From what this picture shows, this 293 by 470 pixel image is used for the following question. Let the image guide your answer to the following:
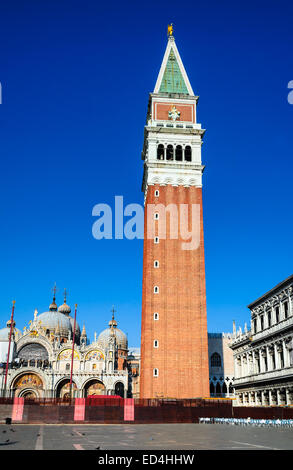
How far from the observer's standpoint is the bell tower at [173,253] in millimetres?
62969

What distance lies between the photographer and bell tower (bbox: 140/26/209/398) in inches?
2479

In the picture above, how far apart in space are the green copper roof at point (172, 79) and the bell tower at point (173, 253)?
0.54 feet

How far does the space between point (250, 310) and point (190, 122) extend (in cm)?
3083

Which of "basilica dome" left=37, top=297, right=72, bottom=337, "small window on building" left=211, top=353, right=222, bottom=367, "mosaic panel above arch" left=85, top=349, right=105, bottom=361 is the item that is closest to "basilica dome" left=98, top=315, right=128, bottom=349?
"basilica dome" left=37, top=297, right=72, bottom=337

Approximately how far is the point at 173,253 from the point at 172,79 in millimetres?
30641

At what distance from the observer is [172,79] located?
79.9 meters

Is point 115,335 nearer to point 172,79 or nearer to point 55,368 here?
point 55,368

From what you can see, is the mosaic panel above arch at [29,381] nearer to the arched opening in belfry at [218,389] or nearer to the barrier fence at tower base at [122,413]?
the arched opening in belfry at [218,389]

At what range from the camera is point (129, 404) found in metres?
47.5

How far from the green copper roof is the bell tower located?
17cm

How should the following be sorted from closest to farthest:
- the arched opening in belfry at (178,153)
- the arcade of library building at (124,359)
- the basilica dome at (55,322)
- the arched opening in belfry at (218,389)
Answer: the arcade of library building at (124,359) < the arched opening in belfry at (178,153) < the arched opening in belfry at (218,389) < the basilica dome at (55,322)

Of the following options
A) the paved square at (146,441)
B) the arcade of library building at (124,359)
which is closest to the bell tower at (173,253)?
the arcade of library building at (124,359)

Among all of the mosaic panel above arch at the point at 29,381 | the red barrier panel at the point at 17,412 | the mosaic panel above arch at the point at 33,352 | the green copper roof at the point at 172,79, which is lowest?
the red barrier panel at the point at 17,412
